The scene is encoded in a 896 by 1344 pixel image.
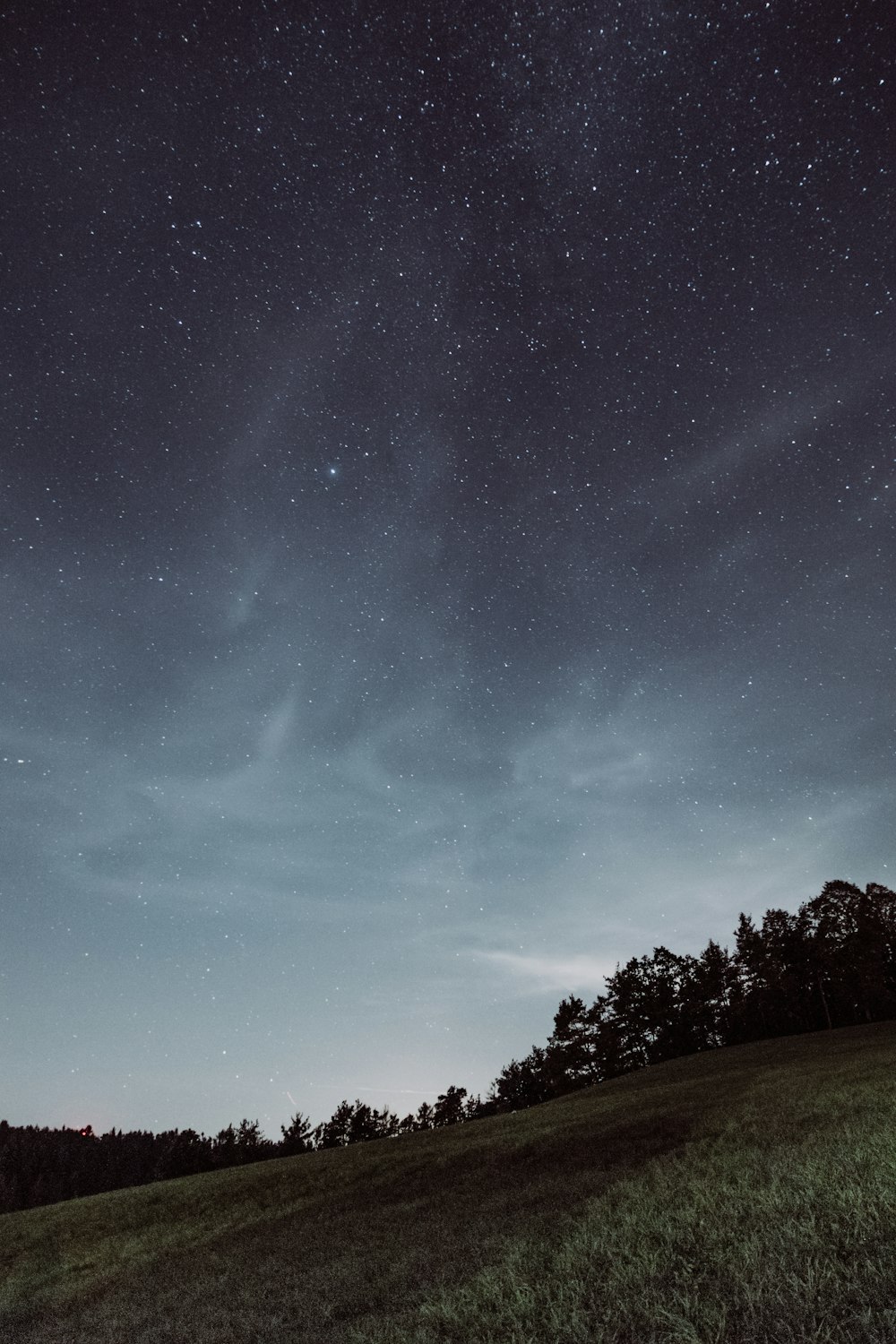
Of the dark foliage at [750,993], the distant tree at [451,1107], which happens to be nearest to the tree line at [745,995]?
the dark foliage at [750,993]

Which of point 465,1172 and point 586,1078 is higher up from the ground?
point 465,1172

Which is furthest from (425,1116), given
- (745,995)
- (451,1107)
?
(745,995)

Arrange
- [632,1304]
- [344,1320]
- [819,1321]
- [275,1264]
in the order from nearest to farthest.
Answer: [819,1321], [632,1304], [344,1320], [275,1264]

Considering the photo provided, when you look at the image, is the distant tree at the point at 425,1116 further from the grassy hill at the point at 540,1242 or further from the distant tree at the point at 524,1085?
the grassy hill at the point at 540,1242

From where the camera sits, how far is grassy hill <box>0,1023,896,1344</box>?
6.21 metres

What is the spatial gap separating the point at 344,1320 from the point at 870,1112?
11128mm

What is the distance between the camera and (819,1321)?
17.1 ft

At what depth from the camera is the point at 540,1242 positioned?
10000 mm

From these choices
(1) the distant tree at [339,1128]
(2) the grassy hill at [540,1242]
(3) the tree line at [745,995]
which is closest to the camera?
(2) the grassy hill at [540,1242]

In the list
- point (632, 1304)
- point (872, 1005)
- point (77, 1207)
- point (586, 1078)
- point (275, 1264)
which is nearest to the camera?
point (632, 1304)

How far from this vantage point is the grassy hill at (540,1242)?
20.4ft

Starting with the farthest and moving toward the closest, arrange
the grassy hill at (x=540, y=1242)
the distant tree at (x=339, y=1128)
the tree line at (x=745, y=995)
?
the distant tree at (x=339, y=1128) < the tree line at (x=745, y=995) < the grassy hill at (x=540, y=1242)

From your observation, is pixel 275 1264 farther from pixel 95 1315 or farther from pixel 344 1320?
pixel 344 1320

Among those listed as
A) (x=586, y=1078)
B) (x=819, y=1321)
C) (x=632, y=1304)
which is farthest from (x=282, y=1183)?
(x=586, y=1078)
